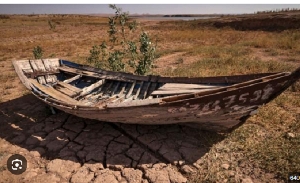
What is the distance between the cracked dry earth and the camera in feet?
12.7

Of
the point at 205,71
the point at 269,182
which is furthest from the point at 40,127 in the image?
the point at 205,71

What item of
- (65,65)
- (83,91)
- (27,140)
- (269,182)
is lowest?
(269,182)

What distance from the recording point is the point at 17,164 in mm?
4227

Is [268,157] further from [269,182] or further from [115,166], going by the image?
[115,166]

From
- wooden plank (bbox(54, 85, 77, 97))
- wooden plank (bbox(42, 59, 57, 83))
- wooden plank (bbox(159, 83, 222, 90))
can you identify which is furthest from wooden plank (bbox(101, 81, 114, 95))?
wooden plank (bbox(42, 59, 57, 83))

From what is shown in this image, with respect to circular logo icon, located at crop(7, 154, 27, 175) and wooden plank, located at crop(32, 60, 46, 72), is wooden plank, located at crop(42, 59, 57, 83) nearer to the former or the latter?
wooden plank, located at crop(32, 60, 46, 72)

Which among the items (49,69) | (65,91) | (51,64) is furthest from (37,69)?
(65,91)

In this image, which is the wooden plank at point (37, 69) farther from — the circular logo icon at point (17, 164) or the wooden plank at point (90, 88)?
the circular logo icon at point (17, 164)

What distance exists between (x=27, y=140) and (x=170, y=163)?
129 inches

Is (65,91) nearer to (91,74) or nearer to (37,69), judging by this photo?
(91,74)

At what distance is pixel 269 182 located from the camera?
3.48m

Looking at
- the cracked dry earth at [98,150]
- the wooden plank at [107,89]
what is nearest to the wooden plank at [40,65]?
the cracked dry earth at [98,150]

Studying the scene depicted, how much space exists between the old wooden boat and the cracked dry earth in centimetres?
51

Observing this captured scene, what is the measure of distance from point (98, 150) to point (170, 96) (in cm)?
188
